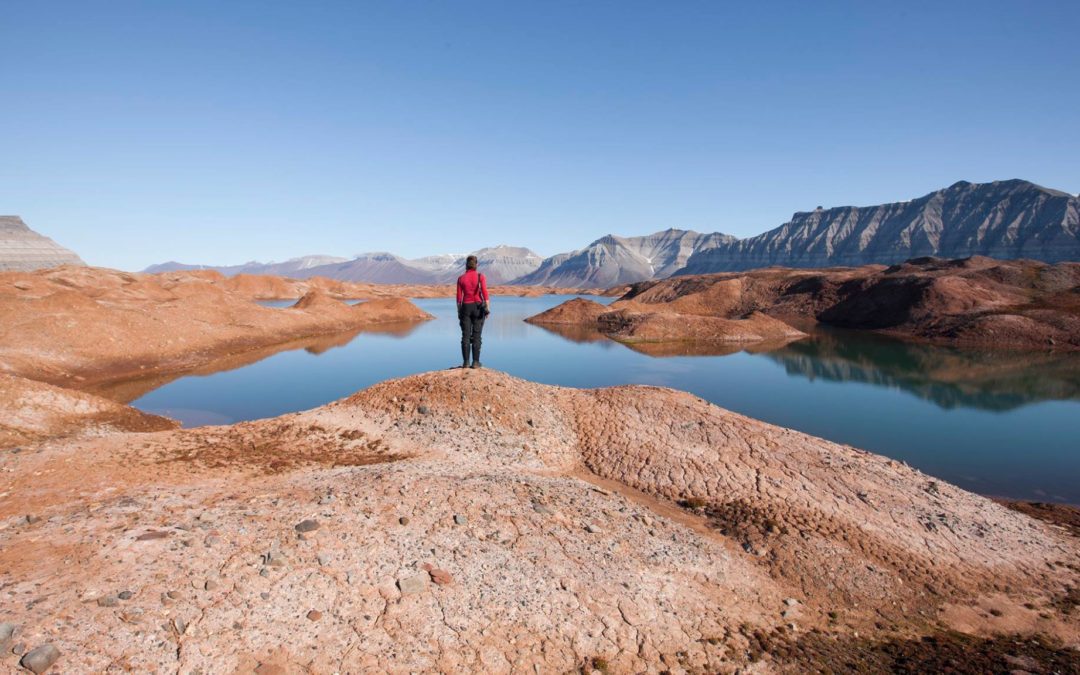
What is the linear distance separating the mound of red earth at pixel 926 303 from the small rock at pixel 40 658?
54624mm

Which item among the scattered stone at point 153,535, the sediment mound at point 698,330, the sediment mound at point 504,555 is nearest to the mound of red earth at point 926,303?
the sediment mound at point 698,330

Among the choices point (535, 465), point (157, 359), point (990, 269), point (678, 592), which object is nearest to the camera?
point (678, 592)

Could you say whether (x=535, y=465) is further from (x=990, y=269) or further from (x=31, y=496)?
(x=990, y=269)

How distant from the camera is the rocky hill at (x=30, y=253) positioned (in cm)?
17121

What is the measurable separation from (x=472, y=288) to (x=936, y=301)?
69139 millimetres

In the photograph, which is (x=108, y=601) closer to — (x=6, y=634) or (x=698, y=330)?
(x=6, y=634)

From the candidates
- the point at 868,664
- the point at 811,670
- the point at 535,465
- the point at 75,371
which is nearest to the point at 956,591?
the point at 868,664

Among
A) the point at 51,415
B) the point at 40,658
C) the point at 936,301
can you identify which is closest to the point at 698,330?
the point at 936,301

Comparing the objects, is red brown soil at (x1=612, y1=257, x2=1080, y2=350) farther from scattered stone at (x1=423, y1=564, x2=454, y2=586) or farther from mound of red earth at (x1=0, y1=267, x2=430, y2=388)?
scattered stone at (x1=423, y1=564, x2=454, y2=586)

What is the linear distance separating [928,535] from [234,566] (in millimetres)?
12202

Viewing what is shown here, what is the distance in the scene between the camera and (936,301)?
62500mm

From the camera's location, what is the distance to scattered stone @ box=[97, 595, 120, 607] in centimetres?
561

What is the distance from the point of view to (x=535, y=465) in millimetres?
12398

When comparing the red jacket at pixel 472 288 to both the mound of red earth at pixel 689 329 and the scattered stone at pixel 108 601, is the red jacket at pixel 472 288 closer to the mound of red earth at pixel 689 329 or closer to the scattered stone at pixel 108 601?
the scattered stone at pixel 108 601
